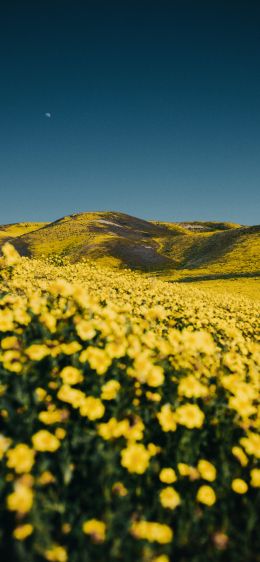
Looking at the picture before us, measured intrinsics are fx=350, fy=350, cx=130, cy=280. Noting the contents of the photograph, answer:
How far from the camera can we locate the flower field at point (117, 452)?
2580 mm

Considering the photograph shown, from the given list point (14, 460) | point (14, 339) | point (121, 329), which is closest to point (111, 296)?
point (121, 329)

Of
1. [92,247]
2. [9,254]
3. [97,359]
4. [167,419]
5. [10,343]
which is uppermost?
[92,247]

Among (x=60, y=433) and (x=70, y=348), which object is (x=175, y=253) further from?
(x=60, y=433)

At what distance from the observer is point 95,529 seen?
2.49m

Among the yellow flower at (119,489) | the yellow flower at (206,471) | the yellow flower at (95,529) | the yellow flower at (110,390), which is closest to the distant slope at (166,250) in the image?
the yellow flower at (110,390)

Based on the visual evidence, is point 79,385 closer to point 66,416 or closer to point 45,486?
point 66,416

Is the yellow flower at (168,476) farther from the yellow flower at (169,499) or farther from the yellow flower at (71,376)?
the yellow flower at (71,376)

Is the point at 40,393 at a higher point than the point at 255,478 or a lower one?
higher

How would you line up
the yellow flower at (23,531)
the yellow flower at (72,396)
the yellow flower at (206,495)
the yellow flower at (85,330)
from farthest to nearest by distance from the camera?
the yellow flower at (85,330) < the yellow flower at (72,396) < the yellow flower at (206,495) < the yellow flower at (23,531)

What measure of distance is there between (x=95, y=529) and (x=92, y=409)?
3.03ft

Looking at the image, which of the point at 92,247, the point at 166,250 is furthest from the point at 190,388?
the point at 166,250

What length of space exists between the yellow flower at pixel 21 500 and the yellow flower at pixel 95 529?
17.1 inches

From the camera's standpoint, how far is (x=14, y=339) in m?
3.89

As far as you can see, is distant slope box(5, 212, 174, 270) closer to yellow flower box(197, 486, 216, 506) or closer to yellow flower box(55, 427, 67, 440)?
yellow flower box(55, 427, 67, 440)
